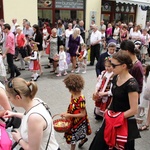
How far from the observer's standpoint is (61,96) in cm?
641

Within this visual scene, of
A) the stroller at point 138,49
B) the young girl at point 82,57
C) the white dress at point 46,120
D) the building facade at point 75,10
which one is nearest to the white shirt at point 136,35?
the young girl at point 82,57

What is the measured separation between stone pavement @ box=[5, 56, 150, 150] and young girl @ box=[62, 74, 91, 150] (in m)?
0.63

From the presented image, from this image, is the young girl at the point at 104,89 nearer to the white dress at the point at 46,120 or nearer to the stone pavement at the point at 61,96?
the stone pavement at the point at 61,96

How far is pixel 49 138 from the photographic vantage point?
213cm

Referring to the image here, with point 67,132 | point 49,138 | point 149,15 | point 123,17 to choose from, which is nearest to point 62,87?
point 67,132

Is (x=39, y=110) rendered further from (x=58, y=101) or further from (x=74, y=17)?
(x=74, y=17)

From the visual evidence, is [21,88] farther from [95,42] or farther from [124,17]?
[124,17]

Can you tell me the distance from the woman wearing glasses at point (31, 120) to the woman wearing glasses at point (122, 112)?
809mm

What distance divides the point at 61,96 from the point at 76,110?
10.3 feet

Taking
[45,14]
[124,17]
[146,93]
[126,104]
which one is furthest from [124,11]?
[126,104]

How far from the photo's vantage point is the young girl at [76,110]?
3230 mm

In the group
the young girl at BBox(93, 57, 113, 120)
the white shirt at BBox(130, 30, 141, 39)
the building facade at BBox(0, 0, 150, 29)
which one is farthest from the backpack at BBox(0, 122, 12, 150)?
the building facade at BBox(0, 0, 150, 29)

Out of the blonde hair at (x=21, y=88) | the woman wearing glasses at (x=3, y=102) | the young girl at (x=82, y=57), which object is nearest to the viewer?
the blonde hair at (x=21, y=88)

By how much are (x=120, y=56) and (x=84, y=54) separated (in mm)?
6057
